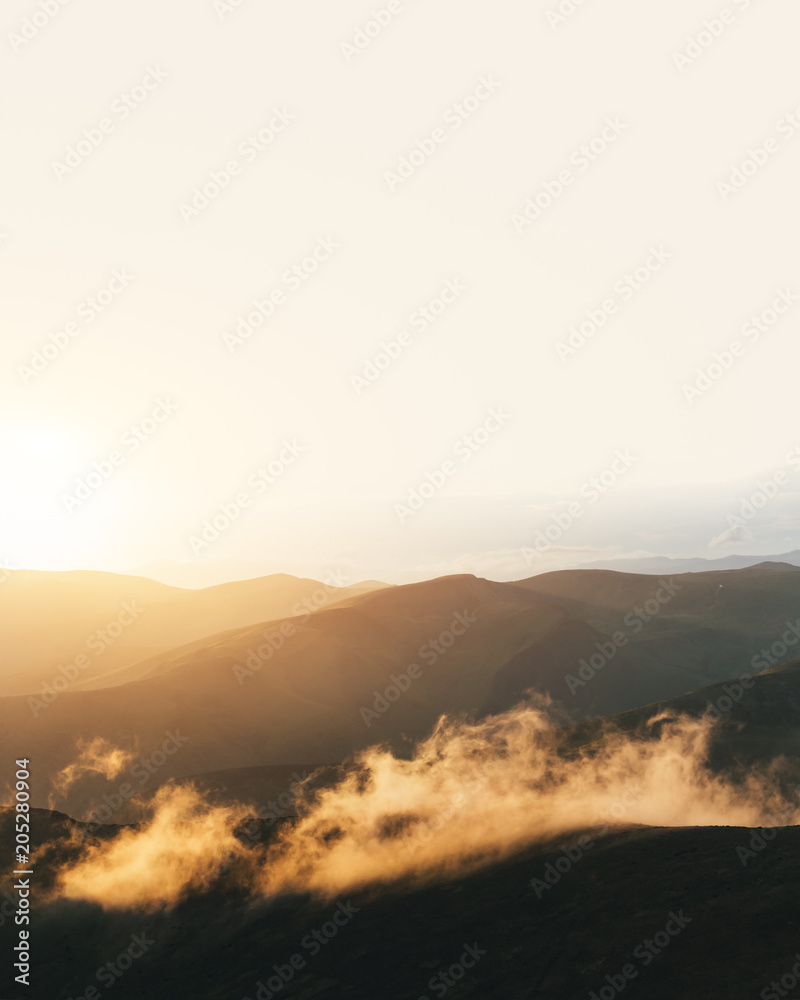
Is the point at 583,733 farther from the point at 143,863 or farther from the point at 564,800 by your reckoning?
the point at 143,863

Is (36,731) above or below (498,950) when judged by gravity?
above

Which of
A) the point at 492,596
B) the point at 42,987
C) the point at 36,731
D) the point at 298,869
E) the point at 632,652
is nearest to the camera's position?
the point at 42,987

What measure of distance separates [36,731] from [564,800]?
72090 mm

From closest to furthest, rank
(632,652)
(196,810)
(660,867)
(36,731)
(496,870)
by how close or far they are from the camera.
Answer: (660,867) → (496,870) → (196,810) → (36,731) → (632,652)

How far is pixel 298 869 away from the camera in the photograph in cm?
4450

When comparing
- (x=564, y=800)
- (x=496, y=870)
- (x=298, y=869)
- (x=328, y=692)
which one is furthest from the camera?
(x=328, y=692)

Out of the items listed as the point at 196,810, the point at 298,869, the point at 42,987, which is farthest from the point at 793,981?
the point at 196,810

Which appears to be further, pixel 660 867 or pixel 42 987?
pixel 42 987

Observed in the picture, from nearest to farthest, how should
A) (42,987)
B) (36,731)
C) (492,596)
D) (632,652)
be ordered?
(42,987), (36,731), (632,652), (492,596)

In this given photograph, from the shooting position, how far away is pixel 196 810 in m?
56.7

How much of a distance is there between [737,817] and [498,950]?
24.0m

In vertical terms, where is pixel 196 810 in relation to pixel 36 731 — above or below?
below

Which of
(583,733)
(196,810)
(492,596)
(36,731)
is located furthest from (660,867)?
(492,596)

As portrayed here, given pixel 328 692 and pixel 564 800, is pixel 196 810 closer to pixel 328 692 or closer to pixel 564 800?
pixel 564 800
